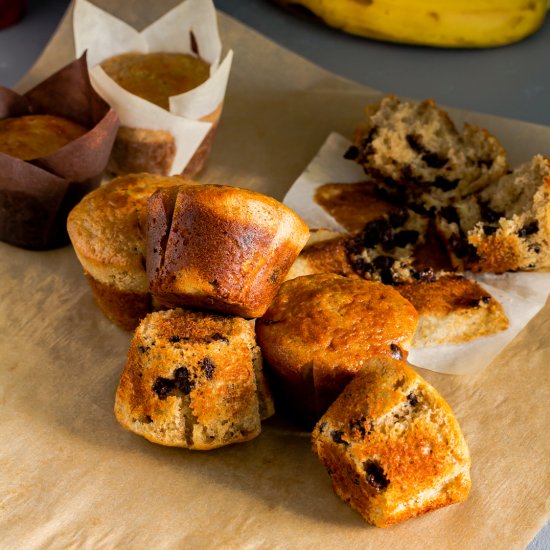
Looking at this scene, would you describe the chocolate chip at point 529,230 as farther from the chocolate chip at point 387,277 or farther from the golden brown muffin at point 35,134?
the golden brown muffin at point 35,134

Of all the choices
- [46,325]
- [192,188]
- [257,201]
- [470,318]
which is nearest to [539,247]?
[470,318]

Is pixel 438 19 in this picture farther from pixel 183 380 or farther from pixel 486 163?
pixel 183 380

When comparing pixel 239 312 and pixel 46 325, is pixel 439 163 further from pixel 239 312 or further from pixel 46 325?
pixel 46 325

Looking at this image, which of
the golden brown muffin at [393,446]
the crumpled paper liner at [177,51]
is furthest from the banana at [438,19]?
the golden brown muffin at [393,446]

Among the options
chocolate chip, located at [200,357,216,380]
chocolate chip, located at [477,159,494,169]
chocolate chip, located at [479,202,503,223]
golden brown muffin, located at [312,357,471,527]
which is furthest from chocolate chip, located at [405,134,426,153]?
chocolate chip, located at [200,357,216,380]

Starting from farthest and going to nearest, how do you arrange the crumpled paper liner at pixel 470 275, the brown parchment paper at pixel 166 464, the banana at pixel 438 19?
1. the banana at pixel 438 19
2. the crumpled paper liner at pixel 470 275
3. the brown parchment paper at pixel 166 464
